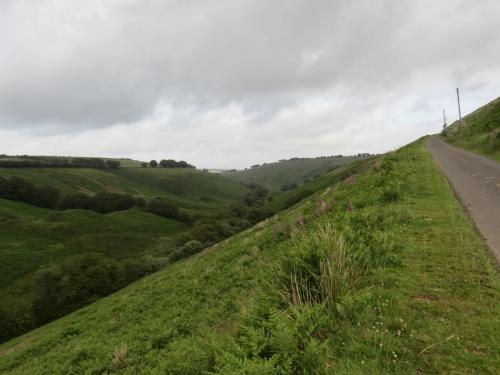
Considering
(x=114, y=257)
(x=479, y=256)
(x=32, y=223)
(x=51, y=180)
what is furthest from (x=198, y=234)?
(x=51, y=180)

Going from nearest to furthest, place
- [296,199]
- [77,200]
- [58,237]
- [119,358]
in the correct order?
[119,358] < [58,237] < [296,199] < [77,200]

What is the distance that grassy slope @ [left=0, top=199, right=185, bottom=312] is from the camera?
7069 centimetres

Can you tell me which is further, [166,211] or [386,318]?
[166,211]

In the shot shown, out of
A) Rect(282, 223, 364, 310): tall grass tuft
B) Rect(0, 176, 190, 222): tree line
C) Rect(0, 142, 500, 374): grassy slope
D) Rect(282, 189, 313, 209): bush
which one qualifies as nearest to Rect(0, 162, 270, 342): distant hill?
Rect(0, 176, 190, 222): tree line

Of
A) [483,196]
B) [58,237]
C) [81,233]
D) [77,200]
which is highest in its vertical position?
[77,200]

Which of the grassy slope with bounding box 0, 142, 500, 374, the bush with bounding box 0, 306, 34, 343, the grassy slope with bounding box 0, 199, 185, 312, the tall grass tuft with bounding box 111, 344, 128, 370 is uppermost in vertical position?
the grassy slope with bounding box 0, 142, 500, 374

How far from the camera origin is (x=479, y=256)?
645cm

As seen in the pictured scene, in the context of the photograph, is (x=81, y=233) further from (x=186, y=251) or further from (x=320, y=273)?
(x=320, y=273)

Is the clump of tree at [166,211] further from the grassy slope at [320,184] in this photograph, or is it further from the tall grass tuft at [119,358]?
the tall grass tuft at [119,358]

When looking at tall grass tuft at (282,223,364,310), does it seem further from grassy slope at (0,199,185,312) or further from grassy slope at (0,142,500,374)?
grassy slope at (0,199,185,312)

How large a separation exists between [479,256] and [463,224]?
2751 millimetres

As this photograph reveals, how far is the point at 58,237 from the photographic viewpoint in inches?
3735

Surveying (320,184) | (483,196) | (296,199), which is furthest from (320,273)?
(320,184)

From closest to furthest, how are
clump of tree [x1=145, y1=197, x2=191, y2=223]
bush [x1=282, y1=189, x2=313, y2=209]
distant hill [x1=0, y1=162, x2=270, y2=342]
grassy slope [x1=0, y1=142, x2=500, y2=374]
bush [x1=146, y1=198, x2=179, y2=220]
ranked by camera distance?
grassy slope [x1=0, y1=142, x2=500, y2=374] → distant hill [x1=0, y1=162, x2=270, y2=342] → bush [x1=282, y1=189, x2=313, y2=209] → clump of tree [x1=145, y1=197, x2=191, y2=223] → bush [x1=146, y1=198, x2=179, y2=220]
